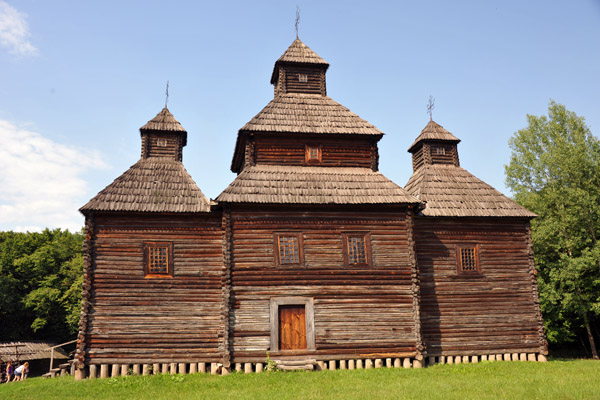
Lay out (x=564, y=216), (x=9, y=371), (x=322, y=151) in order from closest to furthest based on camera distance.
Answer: (x=322, y=151)
(x=9, y=371)
(x=564, y=216)

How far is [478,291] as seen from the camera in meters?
18.5

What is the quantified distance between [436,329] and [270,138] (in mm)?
10540

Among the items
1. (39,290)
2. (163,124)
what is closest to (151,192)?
(163,124)

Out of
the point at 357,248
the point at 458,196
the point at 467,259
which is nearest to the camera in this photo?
the point at 357,248

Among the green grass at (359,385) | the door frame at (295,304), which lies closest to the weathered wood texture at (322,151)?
the door frame at (295,304)

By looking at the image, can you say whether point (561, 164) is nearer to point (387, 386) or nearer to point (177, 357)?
point (387, 386)

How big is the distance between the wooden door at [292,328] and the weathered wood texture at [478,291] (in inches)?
200

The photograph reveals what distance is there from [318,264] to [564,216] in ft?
57.3

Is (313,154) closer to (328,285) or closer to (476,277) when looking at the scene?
(328,285)

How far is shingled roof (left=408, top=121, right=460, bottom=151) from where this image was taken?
75.7ft

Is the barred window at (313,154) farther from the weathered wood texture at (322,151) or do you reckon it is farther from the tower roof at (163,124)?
the tower roof at (163,124)

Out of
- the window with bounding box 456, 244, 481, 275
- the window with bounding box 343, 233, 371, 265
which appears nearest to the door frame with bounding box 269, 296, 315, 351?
the window with bounding box 343, 233, 371, 265

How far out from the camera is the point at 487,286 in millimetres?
18656

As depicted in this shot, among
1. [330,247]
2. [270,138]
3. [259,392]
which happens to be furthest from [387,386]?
[270,138]
